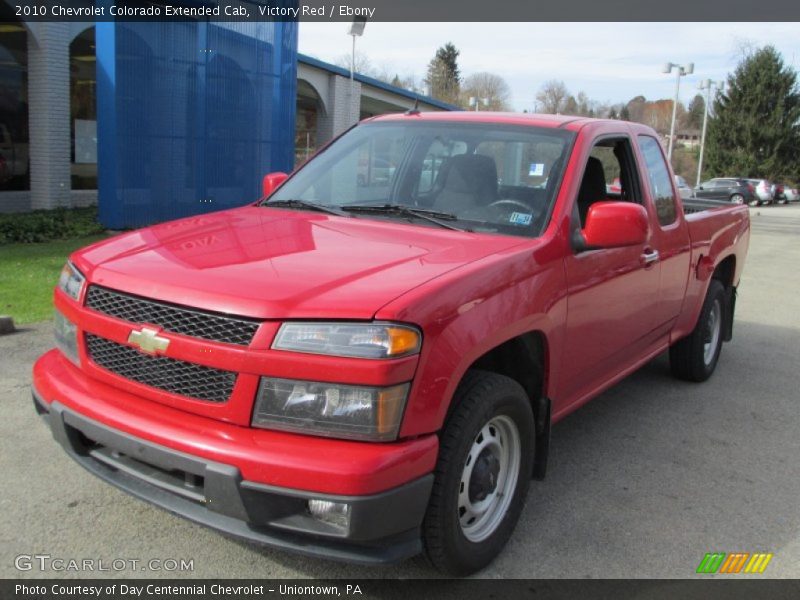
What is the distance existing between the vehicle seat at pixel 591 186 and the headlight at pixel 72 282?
2463 millimetres

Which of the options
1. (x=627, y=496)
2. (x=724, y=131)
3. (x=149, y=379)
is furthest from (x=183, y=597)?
(x=724, y=131)

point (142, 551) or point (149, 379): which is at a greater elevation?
point (149, 379)

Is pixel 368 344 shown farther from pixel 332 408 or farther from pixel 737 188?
pixel 737 188

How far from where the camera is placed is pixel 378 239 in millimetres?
3305

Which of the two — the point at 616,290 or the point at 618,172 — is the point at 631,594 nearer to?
the point at 616,290

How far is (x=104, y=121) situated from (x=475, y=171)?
390 inches

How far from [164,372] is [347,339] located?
2.38ft

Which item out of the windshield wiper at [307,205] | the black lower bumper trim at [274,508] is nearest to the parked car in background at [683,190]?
the windshield wiper at [307,205]

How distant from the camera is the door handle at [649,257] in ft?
14.0

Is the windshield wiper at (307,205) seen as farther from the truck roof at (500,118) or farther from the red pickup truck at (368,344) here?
the truck roof at (500,118)

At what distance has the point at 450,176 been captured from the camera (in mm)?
3920

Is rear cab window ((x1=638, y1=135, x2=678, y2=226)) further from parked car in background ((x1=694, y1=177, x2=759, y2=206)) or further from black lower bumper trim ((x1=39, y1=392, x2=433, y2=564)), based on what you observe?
parked car in background ((x1=694, y1=177, x2=759, y2=206))
